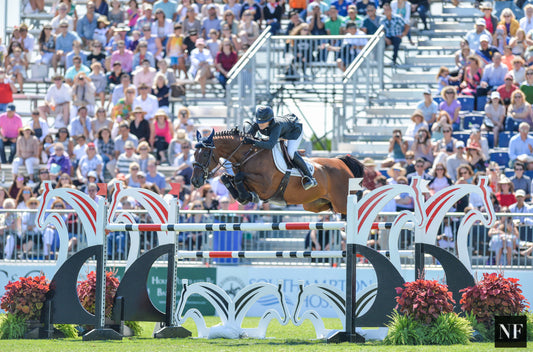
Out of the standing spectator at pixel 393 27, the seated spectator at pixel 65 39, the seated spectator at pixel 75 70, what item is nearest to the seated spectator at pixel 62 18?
the seated spectator at pixel 65 39

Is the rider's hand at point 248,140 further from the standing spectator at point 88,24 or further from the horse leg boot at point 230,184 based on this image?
the standing spectator at point 88,24

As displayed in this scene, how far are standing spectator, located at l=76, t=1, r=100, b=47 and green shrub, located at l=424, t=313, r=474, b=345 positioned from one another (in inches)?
642

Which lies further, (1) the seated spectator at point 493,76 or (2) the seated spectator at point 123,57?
(2) the seated spectator at point 123,57

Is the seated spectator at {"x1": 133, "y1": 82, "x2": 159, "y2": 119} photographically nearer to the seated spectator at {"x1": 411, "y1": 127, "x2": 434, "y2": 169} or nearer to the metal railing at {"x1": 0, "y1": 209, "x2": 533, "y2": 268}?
the metal railing at {"x1": 0, "y1": 209, "x2": 533, "y2": 268}

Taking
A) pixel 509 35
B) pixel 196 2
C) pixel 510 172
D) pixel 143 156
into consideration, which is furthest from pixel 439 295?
pixel 196 2

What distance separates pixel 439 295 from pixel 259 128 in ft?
12.7

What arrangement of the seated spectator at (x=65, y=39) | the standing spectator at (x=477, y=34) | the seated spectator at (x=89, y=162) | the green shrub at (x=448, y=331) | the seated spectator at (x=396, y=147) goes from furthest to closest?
the seated spectator at (x=65, y=39) < the standing spectator at (x=477, y=34) < the seated spectator at (x=89, y=162) < the seated spectator at (x=396, y=147) < the green shrub at (x=448, y=331)

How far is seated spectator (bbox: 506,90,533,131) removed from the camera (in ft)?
62.3

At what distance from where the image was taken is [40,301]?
479 inches

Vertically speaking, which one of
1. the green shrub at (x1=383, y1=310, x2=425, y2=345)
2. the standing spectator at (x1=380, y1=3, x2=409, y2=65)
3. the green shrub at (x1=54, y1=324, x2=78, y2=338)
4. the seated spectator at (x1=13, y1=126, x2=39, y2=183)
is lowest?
the green shrub at (x1=54, y1=324, x2=78, y2=338)

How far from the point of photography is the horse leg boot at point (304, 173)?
13.9m

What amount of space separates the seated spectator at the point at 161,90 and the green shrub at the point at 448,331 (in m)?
12.1
